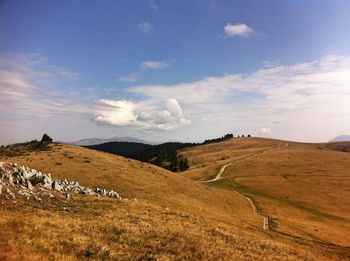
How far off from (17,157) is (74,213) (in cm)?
4150

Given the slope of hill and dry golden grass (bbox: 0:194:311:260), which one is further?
the slope of hill

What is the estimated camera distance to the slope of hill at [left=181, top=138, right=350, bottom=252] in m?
56.3

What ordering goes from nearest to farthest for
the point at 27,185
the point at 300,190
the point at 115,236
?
the point at 115,236, the point at 27,185, the point at 300,190

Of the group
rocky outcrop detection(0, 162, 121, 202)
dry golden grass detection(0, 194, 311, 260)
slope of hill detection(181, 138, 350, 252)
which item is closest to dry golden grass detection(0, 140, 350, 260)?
dry golden grass detection(0, 194, 311, 260)

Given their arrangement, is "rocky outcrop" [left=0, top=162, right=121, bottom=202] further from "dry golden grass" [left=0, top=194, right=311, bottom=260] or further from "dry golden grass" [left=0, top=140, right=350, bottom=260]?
"dry golden grass" [left=0, top=194, right=311, bottom=260]

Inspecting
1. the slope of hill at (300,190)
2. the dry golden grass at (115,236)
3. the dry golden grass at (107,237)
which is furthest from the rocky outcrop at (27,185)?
the slope of hill at (300,190)

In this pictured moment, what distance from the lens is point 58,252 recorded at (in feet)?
55.3

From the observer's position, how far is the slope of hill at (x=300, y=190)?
56281 mm

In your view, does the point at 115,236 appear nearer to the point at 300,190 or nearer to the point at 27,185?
the point at 27,185

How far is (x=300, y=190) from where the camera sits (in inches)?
3927

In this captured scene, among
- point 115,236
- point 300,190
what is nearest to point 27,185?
point 115,236

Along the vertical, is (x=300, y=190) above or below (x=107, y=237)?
below

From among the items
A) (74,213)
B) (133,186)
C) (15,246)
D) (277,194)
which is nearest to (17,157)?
(133,186)

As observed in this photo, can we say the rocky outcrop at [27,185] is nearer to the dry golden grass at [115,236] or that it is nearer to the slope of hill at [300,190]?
the dry golden grass at [115,236]
